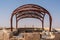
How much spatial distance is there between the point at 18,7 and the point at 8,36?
36.1 feet

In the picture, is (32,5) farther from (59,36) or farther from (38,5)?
(59,36)

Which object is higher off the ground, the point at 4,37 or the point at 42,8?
the point at 42,8

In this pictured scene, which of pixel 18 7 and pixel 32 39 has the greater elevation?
pixel 18 7

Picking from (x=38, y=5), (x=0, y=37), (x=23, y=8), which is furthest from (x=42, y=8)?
(x=0, y=37)

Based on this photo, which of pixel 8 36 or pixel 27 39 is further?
pixel 8 36

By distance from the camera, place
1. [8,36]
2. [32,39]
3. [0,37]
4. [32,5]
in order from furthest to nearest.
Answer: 1. [32,5]
2. [0,37]
3. [8,36]
4. [32,39]

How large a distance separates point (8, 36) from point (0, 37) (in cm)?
148

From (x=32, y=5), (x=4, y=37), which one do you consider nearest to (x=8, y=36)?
(x=4, y=37)

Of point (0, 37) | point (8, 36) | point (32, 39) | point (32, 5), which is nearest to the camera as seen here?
point (32, 39)

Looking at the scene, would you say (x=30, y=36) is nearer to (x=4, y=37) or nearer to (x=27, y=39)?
(x=27, y=39)

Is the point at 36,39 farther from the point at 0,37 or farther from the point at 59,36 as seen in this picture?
the point at 0,37

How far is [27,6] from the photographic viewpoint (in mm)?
22281

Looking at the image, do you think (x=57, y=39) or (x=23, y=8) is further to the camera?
(x=23, y=8)

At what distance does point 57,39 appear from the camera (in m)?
11.7
